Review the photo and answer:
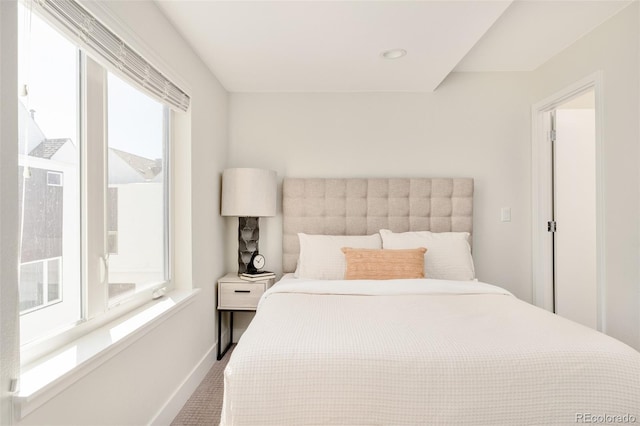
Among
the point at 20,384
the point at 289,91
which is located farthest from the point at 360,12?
the point at 20,384

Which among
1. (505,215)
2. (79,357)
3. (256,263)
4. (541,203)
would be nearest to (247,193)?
(256,263)

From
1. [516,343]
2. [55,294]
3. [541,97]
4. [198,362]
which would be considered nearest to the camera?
[55,294]

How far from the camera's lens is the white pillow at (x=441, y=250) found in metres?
2.92

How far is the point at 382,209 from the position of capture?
335cm

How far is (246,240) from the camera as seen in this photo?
3.29 metres

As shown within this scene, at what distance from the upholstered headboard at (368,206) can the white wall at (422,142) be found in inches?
5.8

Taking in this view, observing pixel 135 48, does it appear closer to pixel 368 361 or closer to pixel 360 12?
pixel 360 12

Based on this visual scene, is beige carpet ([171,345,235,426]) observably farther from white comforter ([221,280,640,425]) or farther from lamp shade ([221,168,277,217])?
lamp shade ([221,168,277,217])

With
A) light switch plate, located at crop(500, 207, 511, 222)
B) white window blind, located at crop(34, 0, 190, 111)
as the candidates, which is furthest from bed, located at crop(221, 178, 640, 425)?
light switch plate, located at crop(500, 207, 511, 222)

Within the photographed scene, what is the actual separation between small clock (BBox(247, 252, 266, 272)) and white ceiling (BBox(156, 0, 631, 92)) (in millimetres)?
1566

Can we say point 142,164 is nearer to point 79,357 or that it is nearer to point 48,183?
point 48,183

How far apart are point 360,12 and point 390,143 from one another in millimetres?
1526

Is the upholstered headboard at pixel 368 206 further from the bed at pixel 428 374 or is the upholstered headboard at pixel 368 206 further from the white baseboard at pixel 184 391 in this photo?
the bed at pixel 428 374

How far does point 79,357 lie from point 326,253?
76.4 inches
